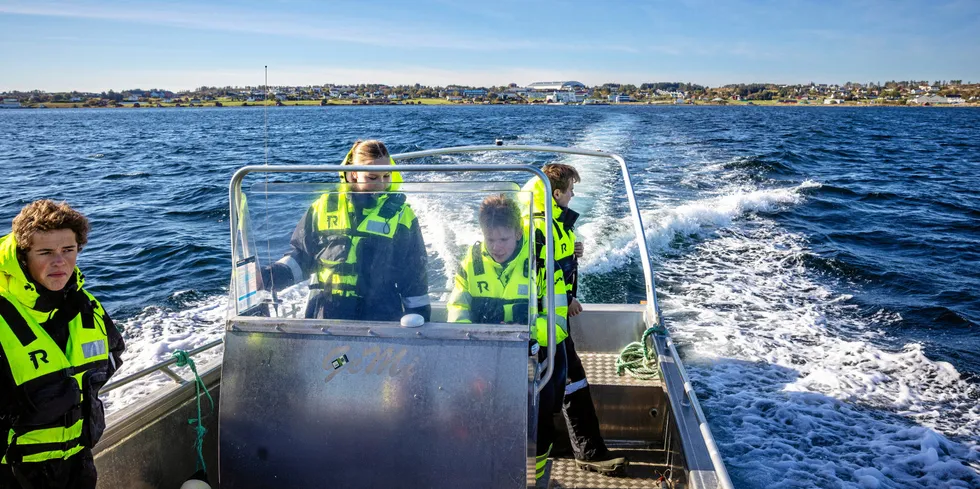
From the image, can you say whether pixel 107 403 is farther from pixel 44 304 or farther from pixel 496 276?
pixel 496 276

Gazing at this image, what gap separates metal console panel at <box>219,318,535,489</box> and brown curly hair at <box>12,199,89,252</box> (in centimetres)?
66

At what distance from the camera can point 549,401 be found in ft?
9.26

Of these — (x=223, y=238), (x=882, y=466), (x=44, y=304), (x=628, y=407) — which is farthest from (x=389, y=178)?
(x=223, y=238)

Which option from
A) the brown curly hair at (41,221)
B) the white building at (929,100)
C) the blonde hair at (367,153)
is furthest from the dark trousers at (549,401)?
the white building at (929,100)

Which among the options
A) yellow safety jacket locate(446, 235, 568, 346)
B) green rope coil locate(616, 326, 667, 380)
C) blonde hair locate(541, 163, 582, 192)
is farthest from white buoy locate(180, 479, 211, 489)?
green rope coil locate(616, 326, 667, 380)

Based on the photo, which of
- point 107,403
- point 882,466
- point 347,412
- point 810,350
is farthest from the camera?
point 810,350

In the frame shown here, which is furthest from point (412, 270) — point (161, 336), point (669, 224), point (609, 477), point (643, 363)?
point (669, 224)

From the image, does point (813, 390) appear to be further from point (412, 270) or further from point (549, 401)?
point (412, 270)

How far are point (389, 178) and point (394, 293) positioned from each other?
597 millimetres

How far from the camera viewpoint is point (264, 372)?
2.51 meters

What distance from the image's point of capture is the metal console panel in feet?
7.71

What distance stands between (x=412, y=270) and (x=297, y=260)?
478 millimetres

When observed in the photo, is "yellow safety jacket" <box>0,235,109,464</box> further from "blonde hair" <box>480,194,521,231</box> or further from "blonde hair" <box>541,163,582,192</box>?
"blonde hair" <box>541,163,582,192</box>

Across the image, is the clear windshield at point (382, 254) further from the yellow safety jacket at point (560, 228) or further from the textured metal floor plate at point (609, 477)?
the textured metal floor plate at point (609, 477)
